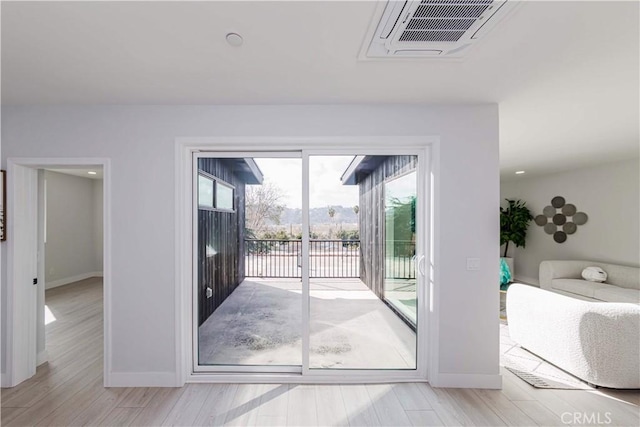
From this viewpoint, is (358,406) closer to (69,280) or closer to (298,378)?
(298,378)

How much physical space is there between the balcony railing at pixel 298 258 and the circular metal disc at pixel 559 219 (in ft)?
19.0

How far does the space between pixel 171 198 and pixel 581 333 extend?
3.78 metres

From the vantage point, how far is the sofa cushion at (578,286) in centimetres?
455

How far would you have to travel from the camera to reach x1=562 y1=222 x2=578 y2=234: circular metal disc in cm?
610

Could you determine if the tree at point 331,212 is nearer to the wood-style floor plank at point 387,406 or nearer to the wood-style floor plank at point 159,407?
the wood-style floor plank at point 387,406

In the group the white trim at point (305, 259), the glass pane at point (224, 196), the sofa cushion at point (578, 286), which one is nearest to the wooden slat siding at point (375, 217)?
the white trim at point (305, 259)

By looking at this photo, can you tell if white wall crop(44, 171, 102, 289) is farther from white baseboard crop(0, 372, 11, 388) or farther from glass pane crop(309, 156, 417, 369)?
glass pane crop(309, 156, 417, 369)

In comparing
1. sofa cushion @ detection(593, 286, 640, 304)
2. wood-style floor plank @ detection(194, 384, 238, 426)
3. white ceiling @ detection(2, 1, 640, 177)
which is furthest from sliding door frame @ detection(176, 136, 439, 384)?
sofa cushion @ detection(593, 286, 640, 304)

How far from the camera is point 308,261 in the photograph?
2799 mm

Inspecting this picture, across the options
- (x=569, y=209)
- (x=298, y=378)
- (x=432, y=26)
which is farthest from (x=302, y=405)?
(x=569, y=209)

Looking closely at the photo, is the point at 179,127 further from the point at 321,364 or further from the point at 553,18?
the point at 553,18

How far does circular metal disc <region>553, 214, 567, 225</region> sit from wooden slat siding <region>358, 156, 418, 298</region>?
5.45 metres

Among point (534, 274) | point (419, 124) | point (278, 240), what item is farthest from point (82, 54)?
point (534, 274)

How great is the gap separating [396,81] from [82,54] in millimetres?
2058
